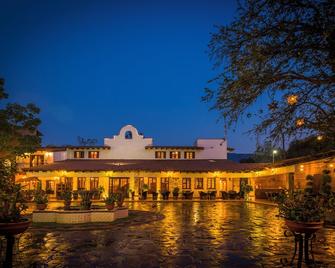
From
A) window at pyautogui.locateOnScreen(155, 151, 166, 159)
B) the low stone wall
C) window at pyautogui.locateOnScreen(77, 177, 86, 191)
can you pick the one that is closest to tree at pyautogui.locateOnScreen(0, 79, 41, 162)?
the low stone wall

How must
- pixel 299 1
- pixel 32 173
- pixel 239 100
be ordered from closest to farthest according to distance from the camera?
pixel 299 1 → pixel 239 100 → pixel 32 173

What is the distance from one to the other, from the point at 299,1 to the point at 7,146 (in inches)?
736

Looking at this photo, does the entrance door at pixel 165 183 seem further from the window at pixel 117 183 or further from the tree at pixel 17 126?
the tree at pixel 17 126

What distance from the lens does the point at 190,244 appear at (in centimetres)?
970

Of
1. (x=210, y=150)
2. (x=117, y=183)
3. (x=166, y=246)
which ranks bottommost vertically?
(x=166, y=246)

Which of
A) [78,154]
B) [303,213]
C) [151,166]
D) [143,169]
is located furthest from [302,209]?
[78,154]

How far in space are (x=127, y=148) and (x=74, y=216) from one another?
79.6ft

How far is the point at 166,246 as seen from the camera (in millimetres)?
9383

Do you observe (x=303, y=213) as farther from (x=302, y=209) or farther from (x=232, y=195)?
(x=232, y=195)

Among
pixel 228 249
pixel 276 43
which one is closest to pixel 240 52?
pixel 276 43

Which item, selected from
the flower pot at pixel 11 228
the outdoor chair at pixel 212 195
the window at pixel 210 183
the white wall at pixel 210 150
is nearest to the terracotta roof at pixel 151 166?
the window at pixel 210 183

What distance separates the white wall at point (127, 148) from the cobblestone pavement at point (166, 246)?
24.4 meters

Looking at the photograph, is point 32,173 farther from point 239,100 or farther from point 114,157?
point 239,100

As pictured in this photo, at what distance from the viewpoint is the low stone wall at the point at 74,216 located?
46.8ft
